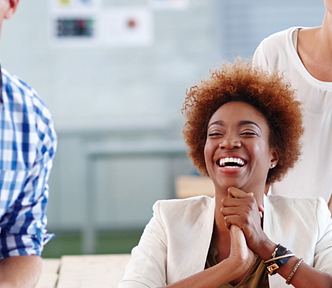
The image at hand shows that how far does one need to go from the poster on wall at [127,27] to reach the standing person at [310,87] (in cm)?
318

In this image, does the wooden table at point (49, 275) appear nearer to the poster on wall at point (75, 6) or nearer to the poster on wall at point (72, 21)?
the poster on wall at point (72, 21)

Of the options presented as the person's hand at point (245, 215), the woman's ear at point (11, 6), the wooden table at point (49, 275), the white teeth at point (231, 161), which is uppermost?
the woman's ear at point (11, 6)

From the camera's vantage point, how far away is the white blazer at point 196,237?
1.31 m

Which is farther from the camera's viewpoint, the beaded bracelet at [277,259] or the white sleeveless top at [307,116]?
the white sleeveless top at [307,116]

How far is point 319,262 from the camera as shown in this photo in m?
1.31

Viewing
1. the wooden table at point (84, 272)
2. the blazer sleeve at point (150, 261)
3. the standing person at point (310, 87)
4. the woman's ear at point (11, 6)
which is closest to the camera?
the woman's ear at point (11, 6)

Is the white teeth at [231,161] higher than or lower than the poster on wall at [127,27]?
lower

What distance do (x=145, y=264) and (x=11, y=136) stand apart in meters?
0.51

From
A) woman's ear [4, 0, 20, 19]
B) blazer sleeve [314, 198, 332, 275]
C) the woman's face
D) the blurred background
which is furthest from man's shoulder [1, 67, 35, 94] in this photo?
the blurred background

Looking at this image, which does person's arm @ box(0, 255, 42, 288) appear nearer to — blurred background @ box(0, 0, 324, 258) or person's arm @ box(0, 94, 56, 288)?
person's arm @ box(0, 94, 56, 288)

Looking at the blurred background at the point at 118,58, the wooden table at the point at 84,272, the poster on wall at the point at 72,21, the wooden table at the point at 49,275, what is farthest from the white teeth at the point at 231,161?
the poster on wall at the point at 72,21

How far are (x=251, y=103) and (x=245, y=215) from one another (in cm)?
37

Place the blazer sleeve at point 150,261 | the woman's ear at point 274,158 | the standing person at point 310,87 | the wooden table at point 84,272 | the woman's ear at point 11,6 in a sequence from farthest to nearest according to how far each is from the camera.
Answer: the standing person at point 310,87
the wooden table at point 84,272
the woman's ear at point 274,158
the blazer sleeve at point 150,261
the woman's ear at point 11,6

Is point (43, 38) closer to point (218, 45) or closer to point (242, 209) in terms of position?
point (218, 45)
